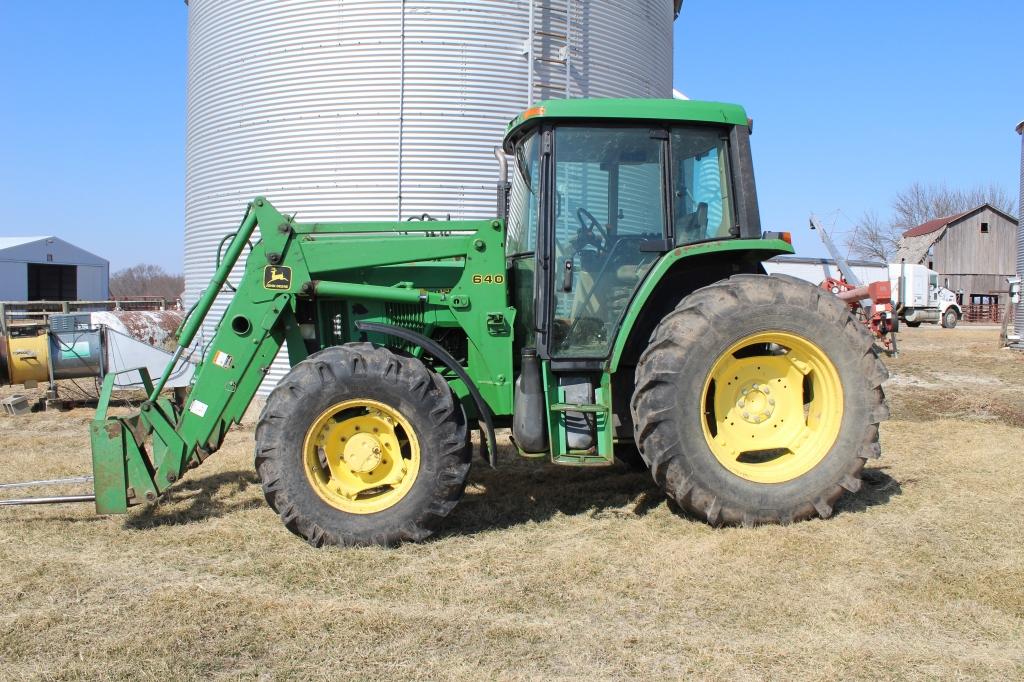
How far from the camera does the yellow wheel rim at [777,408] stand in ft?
15.9

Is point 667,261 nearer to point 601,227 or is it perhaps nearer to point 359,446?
point 601,227

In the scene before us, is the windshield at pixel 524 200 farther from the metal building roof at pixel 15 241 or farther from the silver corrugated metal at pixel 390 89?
the metal building roof at pixel 15 241

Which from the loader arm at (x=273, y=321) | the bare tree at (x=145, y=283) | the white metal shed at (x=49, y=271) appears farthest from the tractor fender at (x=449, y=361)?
the bare tree at (x=145, y=283)

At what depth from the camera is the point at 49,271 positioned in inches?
1795

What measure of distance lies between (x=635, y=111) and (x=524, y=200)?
0.88 metres

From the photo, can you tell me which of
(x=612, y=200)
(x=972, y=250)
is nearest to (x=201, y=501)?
(x=612, y=200)

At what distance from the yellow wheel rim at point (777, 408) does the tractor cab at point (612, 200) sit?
755mm

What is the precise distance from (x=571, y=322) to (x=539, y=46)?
6.79 m

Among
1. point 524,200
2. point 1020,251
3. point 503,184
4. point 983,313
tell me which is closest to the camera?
point 524,200

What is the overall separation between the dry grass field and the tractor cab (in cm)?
124

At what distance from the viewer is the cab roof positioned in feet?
15.6

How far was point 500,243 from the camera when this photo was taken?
4.98m

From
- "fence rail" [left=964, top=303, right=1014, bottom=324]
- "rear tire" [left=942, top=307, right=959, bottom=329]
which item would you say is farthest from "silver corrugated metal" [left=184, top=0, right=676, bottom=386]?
"fence rail" [left=964, top=303, right=1014, bottom=324]

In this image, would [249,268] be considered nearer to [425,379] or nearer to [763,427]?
[425,379]
